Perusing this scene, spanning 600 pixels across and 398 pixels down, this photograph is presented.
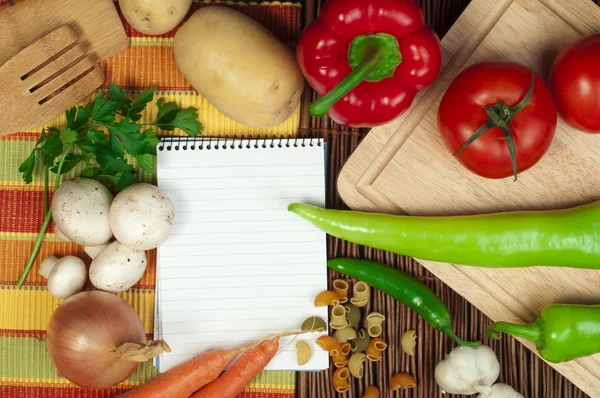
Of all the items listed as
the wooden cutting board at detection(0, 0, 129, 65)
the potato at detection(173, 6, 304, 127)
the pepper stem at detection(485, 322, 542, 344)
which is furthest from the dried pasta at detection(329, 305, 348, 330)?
the wooden cutting board at detection(0, 0, 129, 65)

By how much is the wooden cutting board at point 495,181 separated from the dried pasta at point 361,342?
166mm

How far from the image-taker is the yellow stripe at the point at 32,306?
Result: 1068 mm

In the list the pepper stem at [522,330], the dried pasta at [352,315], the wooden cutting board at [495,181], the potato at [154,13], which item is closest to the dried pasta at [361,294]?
the dried pasta at [352,315]

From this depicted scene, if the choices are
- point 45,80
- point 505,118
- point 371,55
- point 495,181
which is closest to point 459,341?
point 495,181

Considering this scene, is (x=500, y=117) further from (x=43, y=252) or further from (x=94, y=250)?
(x=43, y=252)

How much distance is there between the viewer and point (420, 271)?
3.46 ft

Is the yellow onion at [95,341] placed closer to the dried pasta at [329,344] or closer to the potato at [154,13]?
the dried pasta at [329,344]

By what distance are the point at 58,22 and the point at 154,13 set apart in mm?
188

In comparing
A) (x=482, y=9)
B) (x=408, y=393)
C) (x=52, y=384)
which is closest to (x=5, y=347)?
(x=52, y=384)

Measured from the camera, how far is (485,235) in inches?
37.0

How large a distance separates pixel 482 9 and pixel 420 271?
0.45 meters

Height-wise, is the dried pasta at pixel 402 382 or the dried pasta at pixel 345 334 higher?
the dried pasta at pixel 345 334

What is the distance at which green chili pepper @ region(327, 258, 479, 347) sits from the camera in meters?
1.01

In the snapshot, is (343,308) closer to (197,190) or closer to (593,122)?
(197,190)
